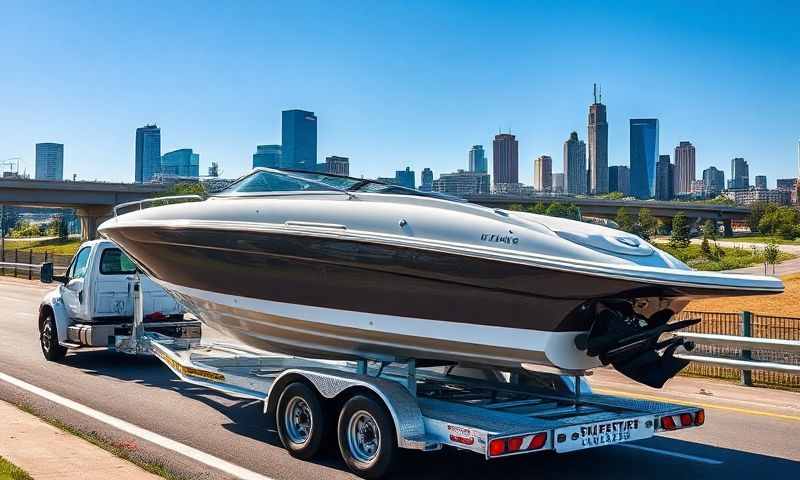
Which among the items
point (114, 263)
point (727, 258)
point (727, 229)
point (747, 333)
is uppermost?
point (727, 229)

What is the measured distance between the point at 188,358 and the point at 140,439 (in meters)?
1.69

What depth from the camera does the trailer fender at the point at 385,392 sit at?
22.8 ft

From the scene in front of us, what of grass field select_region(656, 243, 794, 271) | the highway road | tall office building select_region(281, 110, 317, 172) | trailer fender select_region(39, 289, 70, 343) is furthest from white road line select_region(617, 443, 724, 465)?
grass field select_region(656, 243, 794, 271)

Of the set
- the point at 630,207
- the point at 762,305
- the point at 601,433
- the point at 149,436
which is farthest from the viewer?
the point at 630,207

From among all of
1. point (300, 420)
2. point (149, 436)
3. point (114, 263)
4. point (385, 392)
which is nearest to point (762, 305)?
point (114, 263)

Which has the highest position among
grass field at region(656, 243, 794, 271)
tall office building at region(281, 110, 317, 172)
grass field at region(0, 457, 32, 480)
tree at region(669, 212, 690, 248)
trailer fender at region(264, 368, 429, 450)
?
tall office building at region(281, 110, 317, 172)

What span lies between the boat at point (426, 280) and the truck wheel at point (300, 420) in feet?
2.43

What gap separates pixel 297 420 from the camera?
8.21m

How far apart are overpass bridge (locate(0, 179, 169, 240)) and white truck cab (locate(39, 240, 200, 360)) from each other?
52.3 m

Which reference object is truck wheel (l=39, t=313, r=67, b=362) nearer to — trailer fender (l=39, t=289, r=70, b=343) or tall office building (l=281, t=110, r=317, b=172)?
trailer fender (l=39, t=289, r=70, b=343)

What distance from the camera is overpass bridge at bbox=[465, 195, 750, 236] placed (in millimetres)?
82375

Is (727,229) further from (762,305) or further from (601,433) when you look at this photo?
(601,433)

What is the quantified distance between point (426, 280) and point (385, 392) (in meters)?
1.05

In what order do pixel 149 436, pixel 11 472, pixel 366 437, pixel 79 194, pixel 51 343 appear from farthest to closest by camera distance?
1. pixel 79 194
2. pixel 51 343
3. pixel 149 436
4. pixel 366 437
5. pixel 11 472
